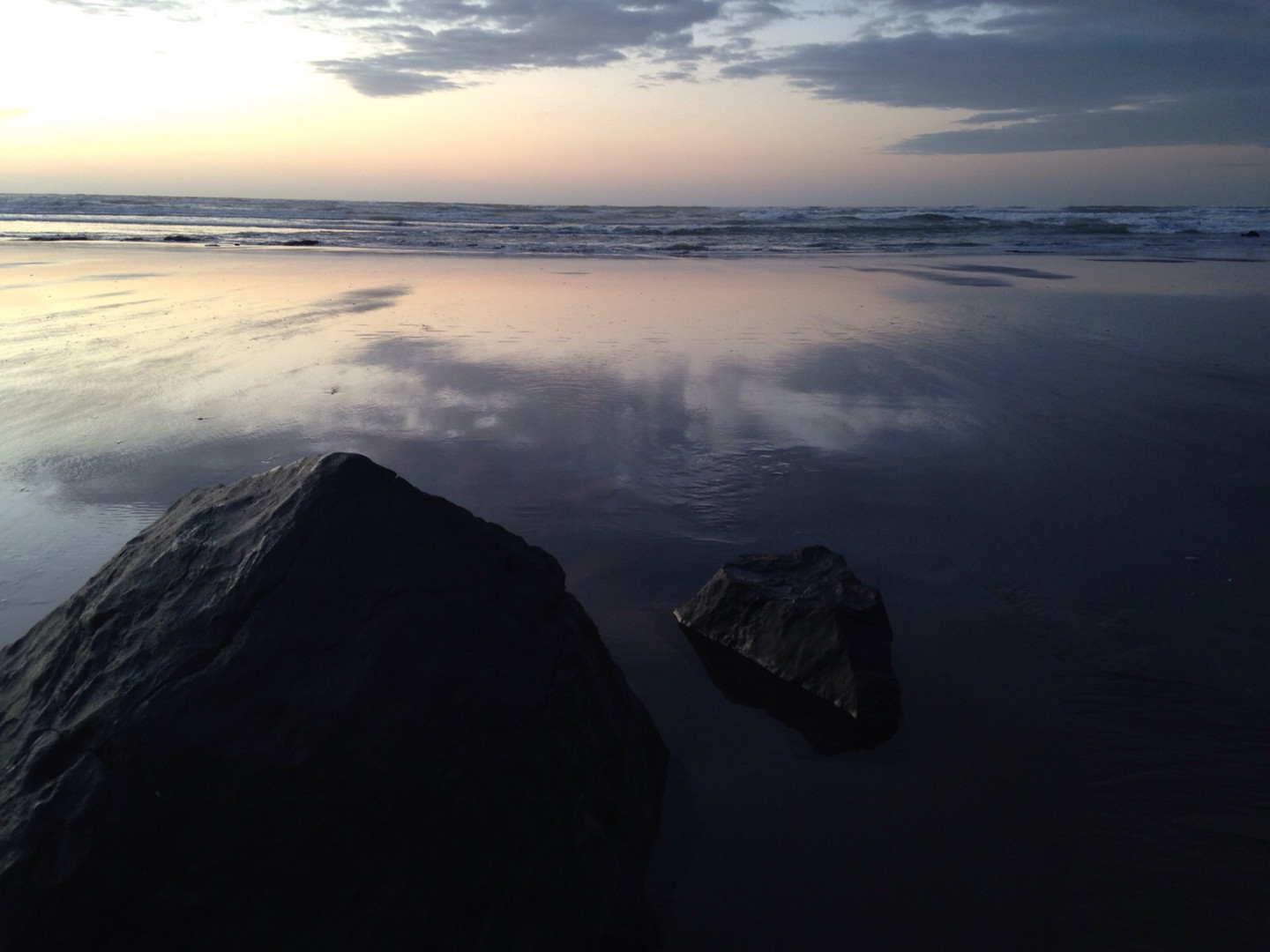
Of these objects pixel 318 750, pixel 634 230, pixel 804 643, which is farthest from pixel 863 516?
pixel 634 230

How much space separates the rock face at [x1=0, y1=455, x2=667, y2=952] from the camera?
1.76m

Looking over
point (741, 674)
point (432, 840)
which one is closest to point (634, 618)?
point (741, 674)

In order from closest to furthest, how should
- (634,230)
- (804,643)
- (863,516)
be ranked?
1. (804,643)
2. (863,516)
3. (634,230)

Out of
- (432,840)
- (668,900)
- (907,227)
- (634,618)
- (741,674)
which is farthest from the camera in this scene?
(907,227)

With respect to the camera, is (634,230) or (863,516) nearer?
(863,516)

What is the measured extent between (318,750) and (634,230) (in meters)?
32.3

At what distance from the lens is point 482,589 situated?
2.29m

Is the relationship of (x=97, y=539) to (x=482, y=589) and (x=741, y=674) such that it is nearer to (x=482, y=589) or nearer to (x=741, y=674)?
(x=482, y=589)

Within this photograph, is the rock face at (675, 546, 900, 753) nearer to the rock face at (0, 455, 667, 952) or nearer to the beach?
the beach

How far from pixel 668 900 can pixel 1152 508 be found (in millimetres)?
3998

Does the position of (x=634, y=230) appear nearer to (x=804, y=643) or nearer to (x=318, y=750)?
(x=804, y=643)

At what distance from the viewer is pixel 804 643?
3217 mm

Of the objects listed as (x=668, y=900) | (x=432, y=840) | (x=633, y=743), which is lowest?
(x=668, y=900)

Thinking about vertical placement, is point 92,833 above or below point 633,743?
above
